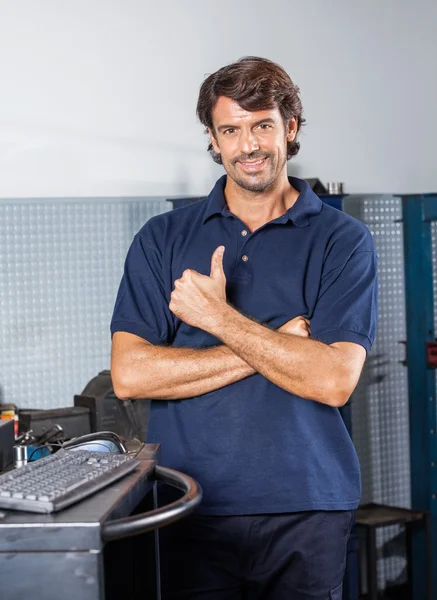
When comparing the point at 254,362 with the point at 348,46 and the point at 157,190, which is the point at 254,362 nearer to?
the point at 157,190

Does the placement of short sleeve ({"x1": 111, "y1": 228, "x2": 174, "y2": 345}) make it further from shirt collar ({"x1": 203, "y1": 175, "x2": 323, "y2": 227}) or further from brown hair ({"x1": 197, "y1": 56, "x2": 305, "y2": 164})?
brown hair ({"x1": 197, "y1": 56, "x2": 305, "y2": 164})

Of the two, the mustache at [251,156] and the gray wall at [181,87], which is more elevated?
the gray wall at [181,87]

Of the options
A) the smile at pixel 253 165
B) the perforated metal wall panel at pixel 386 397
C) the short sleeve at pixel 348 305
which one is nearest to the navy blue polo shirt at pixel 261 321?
the short sleeve at pixel 348 305

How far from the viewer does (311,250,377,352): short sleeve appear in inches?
77.9

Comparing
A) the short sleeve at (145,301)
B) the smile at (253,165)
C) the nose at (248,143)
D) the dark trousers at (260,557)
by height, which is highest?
the nose at (248,143)

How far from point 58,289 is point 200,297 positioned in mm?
1561

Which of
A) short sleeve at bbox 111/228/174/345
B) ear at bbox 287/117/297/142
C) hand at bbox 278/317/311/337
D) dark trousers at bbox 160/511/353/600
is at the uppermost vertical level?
ear at bbox 287/117/297/142

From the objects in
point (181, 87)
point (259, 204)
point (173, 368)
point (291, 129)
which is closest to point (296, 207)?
point (259, 204)

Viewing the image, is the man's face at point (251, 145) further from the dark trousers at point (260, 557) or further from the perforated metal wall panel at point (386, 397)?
the perforated metal wall panel at point (386, 397)

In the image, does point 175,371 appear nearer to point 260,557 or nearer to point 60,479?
point 260,557

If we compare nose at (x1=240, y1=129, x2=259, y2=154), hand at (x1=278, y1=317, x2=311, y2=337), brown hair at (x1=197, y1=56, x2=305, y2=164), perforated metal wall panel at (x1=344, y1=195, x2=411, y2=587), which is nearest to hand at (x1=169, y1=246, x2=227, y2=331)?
hand at (x1=278, y1=317, x2=311, y2=337)

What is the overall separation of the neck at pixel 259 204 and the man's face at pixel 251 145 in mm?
35

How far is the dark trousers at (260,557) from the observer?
195cm

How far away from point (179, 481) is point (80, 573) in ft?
1.19
